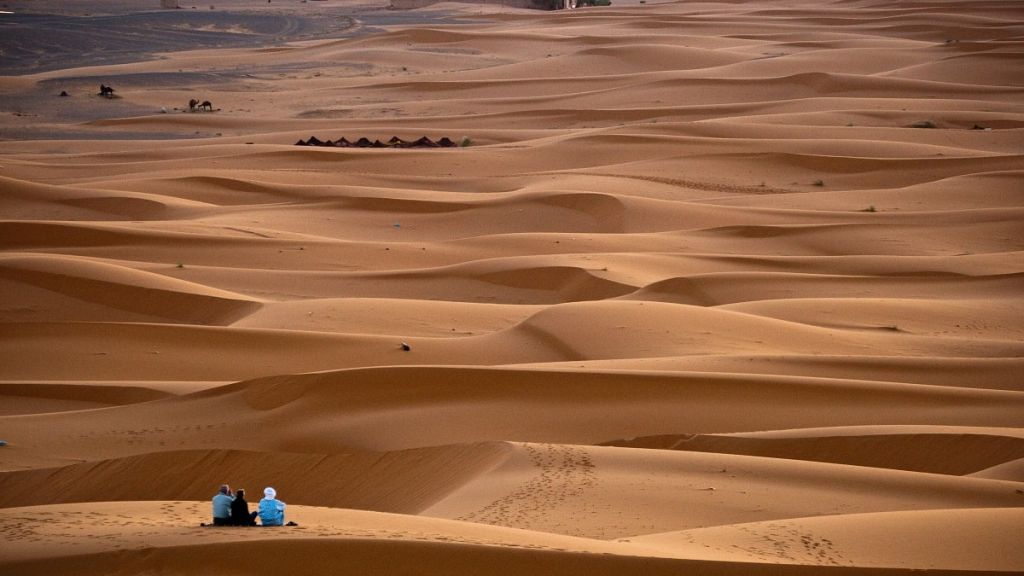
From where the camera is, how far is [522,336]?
8.39m

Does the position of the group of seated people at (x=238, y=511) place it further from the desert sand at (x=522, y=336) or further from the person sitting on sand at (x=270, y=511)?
the desert sand at (x=522, y=336)

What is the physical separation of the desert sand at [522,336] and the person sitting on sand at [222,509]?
97mm

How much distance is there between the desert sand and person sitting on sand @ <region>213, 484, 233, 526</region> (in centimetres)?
10

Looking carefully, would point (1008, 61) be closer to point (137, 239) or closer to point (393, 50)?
point (393, 50)

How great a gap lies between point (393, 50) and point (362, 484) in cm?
2856

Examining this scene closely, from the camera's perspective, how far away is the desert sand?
4.46 meters

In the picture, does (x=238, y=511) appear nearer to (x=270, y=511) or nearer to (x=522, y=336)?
(x=270, y=511)

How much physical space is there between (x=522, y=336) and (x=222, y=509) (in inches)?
171

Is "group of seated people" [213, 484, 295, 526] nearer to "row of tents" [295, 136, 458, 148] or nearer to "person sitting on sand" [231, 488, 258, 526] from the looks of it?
"person sitting on sand" [231, 488, 258, 526]

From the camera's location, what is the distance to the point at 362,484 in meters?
5.67

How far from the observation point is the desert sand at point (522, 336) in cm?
446

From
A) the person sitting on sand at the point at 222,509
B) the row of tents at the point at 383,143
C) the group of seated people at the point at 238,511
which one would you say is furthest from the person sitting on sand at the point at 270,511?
the row of tents at the point at 383,143

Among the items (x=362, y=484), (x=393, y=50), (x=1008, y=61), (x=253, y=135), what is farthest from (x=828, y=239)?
(x=393, y=50)

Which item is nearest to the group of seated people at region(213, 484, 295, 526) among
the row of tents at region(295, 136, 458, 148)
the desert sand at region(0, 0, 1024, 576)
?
the desert sand at region(0, 0, 1024, 576)
